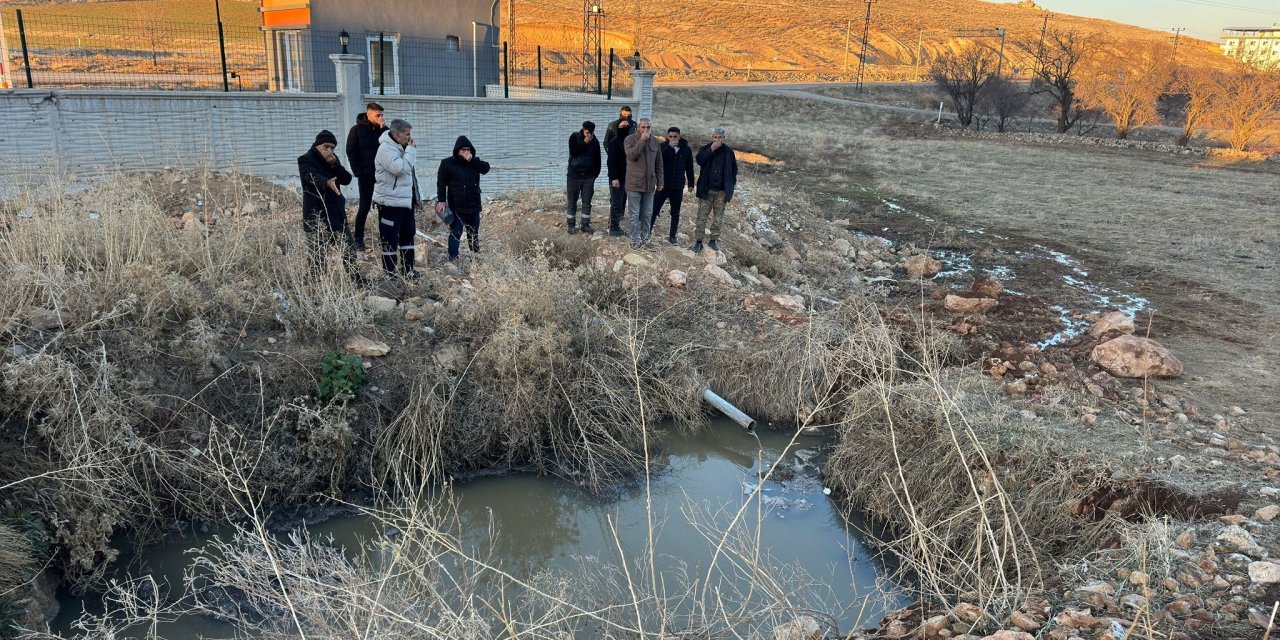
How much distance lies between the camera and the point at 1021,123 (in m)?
32.8

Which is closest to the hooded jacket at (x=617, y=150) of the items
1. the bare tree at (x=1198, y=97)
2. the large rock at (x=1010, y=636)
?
the large rock at (x=1010, y=636)

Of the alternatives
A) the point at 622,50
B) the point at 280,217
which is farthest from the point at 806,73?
the point at 280,217

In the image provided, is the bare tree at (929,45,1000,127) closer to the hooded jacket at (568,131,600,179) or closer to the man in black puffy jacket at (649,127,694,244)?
the man in black puffy jacket at (649,127,694,244)

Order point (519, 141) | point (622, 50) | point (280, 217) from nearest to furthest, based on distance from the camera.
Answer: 1. point (280, 217)
2. point (519, 141)
3. point (622, 50)

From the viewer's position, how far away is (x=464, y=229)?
7.81m

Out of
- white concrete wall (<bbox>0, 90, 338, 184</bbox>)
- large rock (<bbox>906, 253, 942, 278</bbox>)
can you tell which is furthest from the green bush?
large rock (<bbox>906, 253, 942, 278</bbox>)

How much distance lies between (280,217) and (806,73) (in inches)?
1931

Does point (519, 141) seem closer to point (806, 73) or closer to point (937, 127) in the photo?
point (937, 127)

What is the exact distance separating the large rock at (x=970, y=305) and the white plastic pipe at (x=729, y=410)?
10.1 feet

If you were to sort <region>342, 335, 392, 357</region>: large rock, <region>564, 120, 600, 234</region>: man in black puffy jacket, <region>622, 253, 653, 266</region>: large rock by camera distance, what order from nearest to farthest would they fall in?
<region>342, 335, 392, 357</region>: large rock → <region>622, 253, 653, 266</region>: large rock → <region>564, 120, 600, 234</region>: man in black puffy jacket

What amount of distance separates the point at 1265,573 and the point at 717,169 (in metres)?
6.18

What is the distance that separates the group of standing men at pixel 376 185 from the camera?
255 inches

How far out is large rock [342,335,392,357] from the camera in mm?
5875

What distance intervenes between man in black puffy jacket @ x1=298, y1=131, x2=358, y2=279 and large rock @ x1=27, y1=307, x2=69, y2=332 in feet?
5.68
